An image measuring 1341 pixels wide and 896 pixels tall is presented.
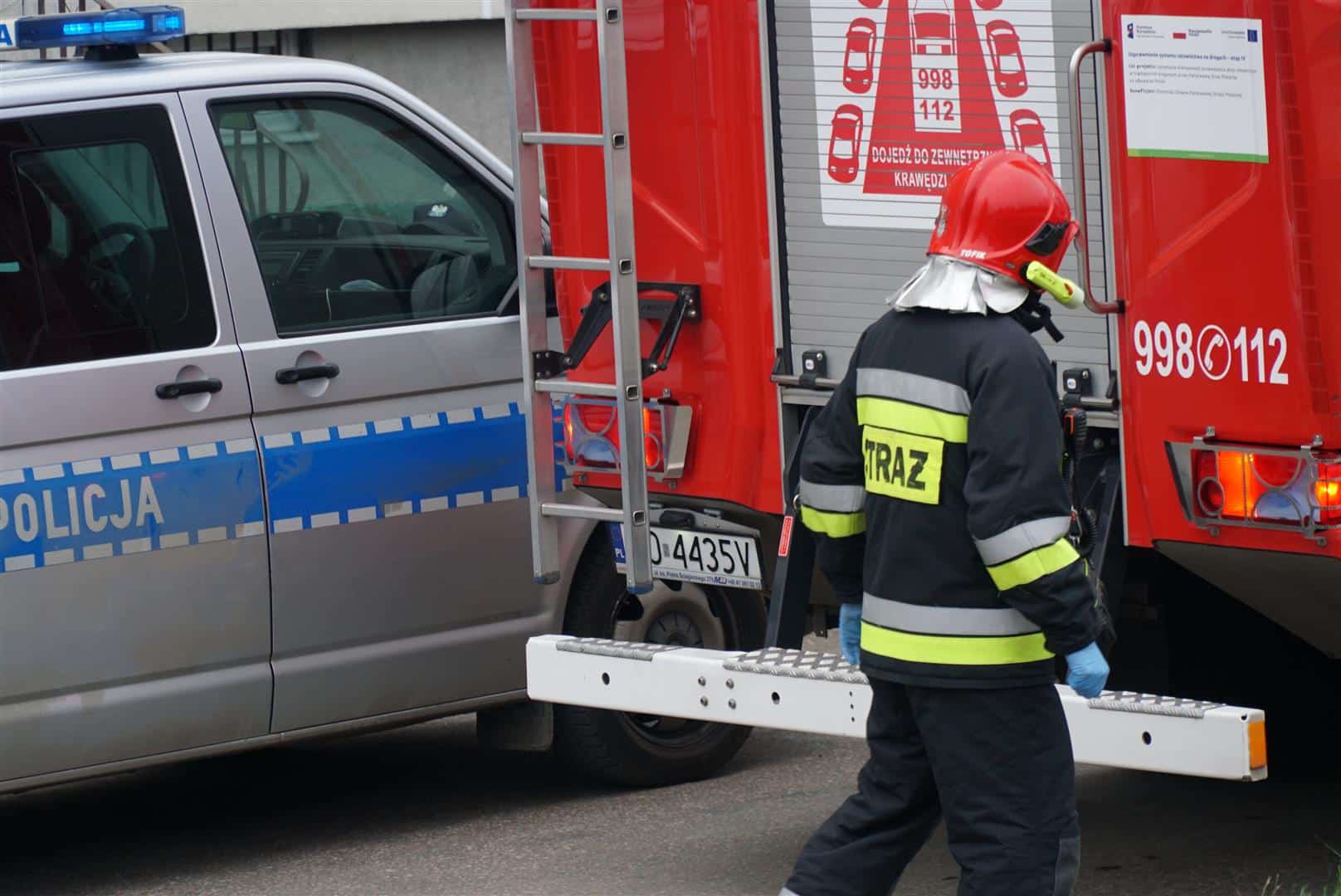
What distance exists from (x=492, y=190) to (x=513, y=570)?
1.03 meters

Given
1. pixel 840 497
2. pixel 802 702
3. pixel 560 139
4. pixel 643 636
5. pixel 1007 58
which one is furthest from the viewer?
pixel 643 636

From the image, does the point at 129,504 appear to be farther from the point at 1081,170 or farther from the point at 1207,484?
the point at 1207,484

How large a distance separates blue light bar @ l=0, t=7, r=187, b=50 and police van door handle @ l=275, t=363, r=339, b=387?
35.8 inches

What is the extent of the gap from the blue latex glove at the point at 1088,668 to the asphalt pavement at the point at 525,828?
55.4 inches

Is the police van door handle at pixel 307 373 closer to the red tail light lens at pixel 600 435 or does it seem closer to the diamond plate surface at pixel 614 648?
the red tail light lens at pixel 600 435

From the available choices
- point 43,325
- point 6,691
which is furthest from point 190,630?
point 43,325

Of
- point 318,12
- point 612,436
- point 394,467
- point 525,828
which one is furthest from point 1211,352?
point 318,12

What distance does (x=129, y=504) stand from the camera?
Result: 545 centimetres

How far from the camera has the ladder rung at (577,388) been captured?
215 inches

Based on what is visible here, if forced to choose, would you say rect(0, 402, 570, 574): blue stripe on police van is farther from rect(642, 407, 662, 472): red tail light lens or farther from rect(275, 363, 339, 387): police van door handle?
rect(642, 407, 662, 472): red tail light lens

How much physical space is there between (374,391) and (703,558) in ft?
3.11

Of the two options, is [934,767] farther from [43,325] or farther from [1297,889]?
[43,325]

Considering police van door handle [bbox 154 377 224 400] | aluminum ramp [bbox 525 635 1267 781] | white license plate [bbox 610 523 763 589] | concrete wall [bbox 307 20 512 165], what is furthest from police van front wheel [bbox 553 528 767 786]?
concrete wall [bbox 307 20 512 165]

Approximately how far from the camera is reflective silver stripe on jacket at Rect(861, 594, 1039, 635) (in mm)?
→ 4125
